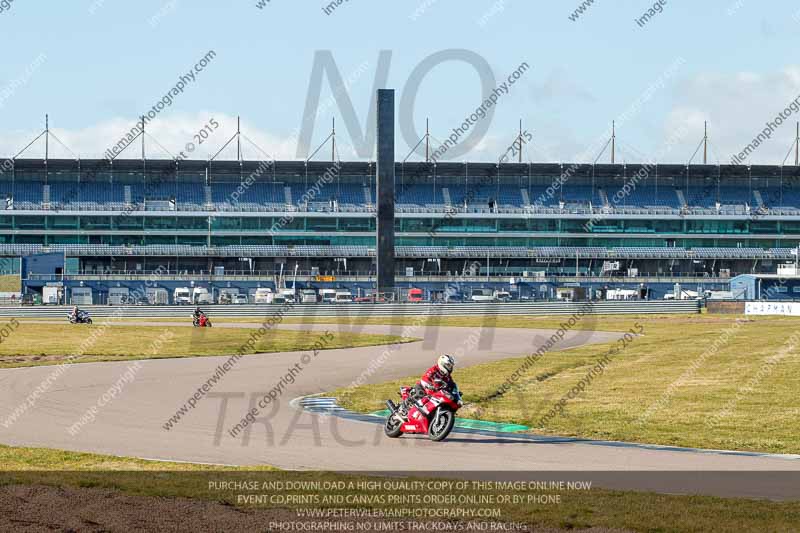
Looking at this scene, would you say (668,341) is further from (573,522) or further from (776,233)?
(776,233)

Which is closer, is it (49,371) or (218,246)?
(49,371)

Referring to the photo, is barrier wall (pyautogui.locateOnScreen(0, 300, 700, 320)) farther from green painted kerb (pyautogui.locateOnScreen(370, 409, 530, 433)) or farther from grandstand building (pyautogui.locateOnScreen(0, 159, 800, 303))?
green painted kerb (pyautogui.locateOnScreen(370, 409, 530, 433))

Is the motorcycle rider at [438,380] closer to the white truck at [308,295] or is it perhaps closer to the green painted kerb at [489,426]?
the green painted kerb at [489,426]

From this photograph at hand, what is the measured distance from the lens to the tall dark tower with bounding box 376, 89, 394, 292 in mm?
95375

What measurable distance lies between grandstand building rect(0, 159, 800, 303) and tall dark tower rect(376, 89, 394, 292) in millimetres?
16723

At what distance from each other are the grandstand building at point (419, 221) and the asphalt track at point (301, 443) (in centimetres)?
8324

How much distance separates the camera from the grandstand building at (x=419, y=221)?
120 meters

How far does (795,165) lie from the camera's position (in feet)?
437

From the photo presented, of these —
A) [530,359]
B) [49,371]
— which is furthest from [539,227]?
[49,371]

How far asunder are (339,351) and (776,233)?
92.0m

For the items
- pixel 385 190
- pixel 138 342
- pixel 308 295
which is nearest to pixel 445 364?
pixel 138 342

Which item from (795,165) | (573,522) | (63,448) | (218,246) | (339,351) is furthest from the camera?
(795,165)

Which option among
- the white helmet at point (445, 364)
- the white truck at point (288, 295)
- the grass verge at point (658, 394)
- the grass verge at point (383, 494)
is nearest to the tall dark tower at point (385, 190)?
the white truck at point (288, 295)

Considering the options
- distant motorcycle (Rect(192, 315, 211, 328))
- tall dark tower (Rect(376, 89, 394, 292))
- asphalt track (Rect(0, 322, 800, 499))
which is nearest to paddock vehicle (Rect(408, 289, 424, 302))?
tall dark tower (Rect(376, 89, 394, 292))
